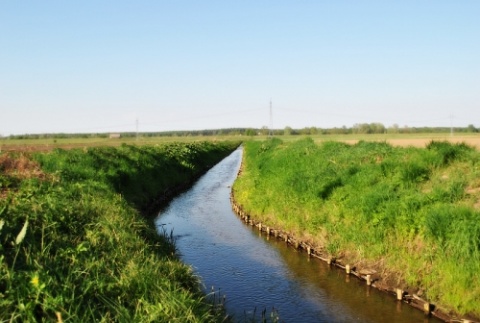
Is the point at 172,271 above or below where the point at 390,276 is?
above

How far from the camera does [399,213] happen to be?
40.8 ft

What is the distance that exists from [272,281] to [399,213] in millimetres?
4367

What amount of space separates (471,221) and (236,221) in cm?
1305

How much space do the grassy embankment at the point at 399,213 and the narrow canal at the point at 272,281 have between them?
89cm

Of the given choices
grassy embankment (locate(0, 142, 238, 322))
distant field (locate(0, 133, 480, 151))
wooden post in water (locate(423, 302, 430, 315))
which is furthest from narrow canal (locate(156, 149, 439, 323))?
distant field (locate(0, 133, 480, 151))

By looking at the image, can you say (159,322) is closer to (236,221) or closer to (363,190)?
(363,190)

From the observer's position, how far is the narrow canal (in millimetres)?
10523

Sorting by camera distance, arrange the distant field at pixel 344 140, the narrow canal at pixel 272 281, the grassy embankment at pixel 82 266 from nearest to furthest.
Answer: the grassy embankment at pixel 82 266, the narrow canal at pixel 272 281, the distant field at pixel 344 140

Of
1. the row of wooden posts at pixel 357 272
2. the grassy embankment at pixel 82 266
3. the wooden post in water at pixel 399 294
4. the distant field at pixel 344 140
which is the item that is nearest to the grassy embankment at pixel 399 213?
the row of wooden posts at pixel 357 272

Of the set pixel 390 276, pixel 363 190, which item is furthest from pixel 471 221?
pixel 363 190

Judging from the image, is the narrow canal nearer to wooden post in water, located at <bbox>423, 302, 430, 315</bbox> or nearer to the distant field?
wooden post in water, located at <bbox>423, 302, 430, 315</bbox>

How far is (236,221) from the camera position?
854 inches

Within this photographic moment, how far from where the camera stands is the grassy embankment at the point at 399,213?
10.0m

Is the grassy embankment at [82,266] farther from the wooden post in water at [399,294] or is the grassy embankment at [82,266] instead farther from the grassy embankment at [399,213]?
the grassy embankment at [399,213]
